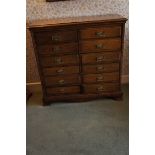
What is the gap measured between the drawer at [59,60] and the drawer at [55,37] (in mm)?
178

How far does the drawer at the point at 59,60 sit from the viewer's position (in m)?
2.59

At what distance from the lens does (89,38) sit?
2533 mm

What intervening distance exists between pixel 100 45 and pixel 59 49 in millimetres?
449

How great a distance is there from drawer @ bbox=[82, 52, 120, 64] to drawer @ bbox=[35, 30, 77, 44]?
0.81 feet

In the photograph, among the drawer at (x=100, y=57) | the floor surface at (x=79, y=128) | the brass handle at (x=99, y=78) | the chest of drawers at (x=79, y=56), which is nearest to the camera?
the floor surface at (x=79, y=128)

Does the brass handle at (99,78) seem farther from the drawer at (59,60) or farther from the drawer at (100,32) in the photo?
the drawer at (100,32)

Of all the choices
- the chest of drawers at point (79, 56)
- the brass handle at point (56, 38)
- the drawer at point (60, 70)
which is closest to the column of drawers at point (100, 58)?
the chest of drawers at point (79, 56)

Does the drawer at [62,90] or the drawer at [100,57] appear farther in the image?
the drawer at [62,90]

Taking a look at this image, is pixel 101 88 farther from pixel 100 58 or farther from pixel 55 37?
pixel 55 37

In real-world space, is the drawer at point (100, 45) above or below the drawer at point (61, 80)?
above

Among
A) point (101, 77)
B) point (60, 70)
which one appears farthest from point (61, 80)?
point (101, 77)
